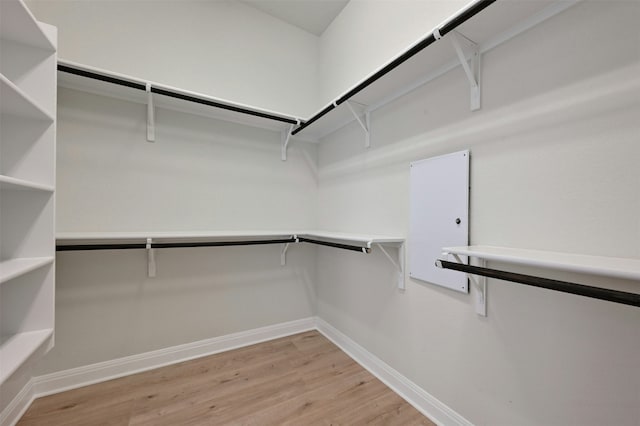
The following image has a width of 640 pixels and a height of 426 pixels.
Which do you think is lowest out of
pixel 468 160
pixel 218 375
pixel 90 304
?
pixel 218 375

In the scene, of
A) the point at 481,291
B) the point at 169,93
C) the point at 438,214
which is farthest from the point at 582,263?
the point at 169,93

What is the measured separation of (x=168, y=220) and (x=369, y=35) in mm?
2110

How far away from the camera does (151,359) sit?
1.88m

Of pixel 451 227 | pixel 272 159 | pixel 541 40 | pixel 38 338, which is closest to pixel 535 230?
pixel 451 227

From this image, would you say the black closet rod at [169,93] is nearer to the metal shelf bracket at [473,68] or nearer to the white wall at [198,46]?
the white wall at [198,46]

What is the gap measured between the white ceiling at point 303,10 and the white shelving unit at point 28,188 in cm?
165

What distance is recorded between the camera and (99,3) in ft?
5.66

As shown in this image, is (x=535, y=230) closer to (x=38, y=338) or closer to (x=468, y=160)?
(x=468, y=160)

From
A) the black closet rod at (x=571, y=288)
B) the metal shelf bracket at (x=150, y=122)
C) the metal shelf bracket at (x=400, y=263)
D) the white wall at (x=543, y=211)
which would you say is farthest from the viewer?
the metal shelf bracket at (x=150, y=122)

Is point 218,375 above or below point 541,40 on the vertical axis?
below

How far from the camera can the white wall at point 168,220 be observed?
5.55ft

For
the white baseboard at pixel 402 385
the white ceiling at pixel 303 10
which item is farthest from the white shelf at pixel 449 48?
the white baseboard at pixel 402 385

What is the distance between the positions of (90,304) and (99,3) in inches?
79.9

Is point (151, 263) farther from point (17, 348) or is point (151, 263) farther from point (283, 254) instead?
point (283, 254)
